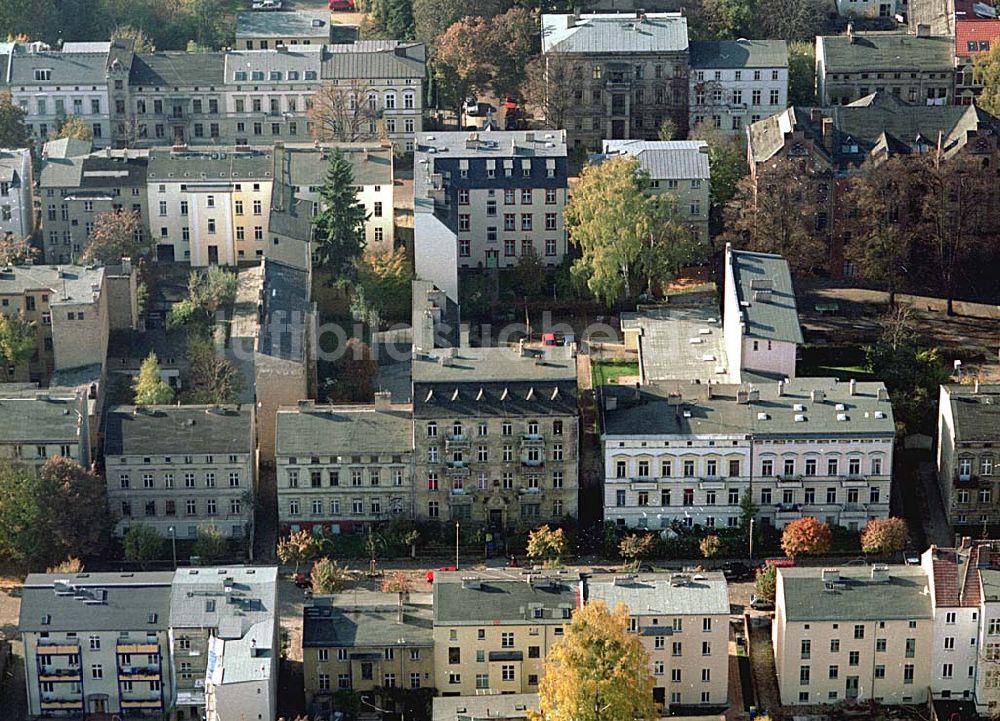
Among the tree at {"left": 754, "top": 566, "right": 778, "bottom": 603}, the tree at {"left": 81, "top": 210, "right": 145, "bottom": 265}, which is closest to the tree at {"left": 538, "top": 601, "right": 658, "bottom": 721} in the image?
the tree at {"left": 754, "top": 566, "right": 778, "bottom": 603}

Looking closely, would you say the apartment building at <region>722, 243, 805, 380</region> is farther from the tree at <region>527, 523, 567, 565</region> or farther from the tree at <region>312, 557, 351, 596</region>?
the tree at <region>312, 557, 351, 596</region>

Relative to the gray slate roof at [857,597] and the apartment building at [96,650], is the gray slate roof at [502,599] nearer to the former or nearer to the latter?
the gray slate roof at [857,597]

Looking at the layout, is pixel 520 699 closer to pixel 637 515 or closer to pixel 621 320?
pixel 637 515

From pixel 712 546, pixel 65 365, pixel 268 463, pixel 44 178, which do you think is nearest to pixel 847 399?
pixel 712 546

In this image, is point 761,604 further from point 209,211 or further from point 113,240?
point 113,240

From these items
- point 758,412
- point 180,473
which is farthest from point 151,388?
point 758,412

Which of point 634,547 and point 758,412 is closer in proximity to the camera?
point 634,547
